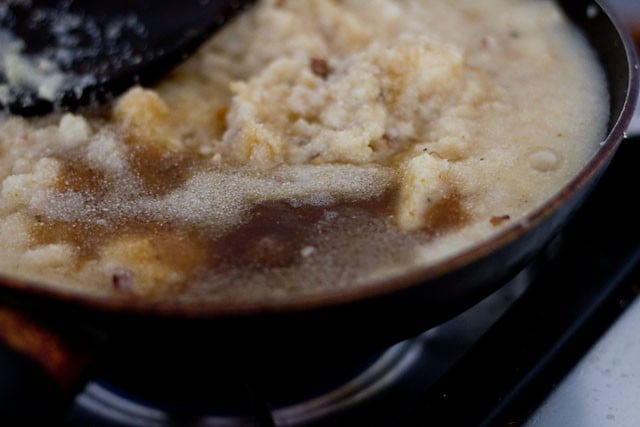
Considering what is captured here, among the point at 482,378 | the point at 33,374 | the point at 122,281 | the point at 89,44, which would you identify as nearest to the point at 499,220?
the point at 482,378

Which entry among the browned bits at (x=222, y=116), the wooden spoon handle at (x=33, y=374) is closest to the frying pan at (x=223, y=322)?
the wooden spoon handle at (x=33, y=374)

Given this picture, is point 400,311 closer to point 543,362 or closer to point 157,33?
point 543,362

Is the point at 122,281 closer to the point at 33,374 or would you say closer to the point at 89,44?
the point at 33,374

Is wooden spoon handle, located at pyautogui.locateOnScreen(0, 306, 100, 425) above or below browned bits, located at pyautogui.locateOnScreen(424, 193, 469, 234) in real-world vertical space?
above

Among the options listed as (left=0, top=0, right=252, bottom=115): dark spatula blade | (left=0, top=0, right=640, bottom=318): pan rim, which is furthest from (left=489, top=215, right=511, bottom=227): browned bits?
(left=0, top=0, right=252, bottom=115): dark spatula blade

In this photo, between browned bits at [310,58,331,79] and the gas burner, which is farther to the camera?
browned bits at [310,58,331,79]

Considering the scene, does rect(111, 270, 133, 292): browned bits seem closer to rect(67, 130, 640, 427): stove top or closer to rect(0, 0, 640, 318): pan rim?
rect(0, 0, 640, 318): pan rim

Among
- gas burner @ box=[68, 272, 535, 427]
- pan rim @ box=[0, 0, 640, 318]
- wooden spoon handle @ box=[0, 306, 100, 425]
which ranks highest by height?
pan rim @ box=[0, 0, 640, 318]
